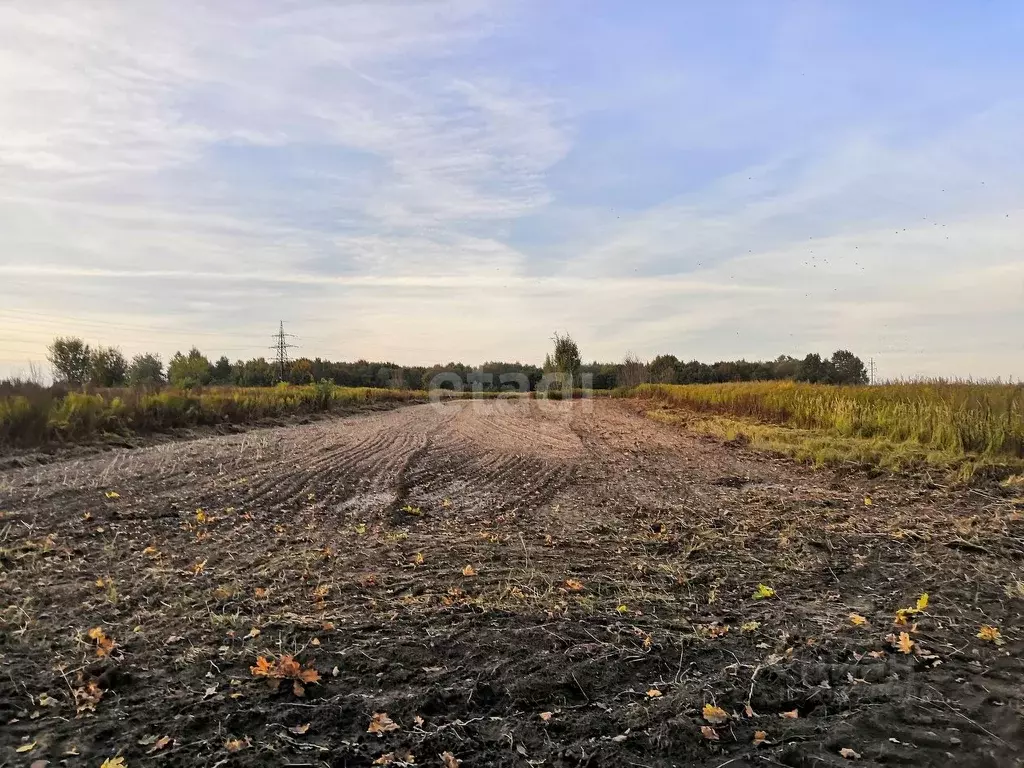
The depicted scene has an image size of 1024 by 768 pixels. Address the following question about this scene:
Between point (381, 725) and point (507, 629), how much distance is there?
972mm

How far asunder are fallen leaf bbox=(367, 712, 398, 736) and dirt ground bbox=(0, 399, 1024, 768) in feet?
0.05

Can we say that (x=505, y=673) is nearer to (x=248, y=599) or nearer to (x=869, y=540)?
(x=248, y=599)

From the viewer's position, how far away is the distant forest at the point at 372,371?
25641 millimetres

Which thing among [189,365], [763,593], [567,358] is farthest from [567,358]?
[763,593]

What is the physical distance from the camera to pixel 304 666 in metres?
2.88

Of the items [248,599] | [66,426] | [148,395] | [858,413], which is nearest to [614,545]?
[248,599]

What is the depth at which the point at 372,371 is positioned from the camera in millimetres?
70938

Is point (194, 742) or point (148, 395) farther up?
point (148, 395)

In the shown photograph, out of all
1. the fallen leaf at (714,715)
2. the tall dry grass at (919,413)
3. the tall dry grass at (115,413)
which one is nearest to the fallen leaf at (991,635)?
the fallen leaf at (714,715)

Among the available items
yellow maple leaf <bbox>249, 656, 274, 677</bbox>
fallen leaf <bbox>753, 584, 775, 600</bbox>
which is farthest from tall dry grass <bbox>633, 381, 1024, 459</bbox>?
yellow maple leaf <bbox>249, 656, 274, 677</bbox>

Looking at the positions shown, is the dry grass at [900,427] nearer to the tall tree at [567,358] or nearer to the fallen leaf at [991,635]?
the fallen leaf at [991,635]

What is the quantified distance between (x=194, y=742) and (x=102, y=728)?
414 millimetres

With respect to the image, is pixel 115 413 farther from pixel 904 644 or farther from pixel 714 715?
pixel 904 644

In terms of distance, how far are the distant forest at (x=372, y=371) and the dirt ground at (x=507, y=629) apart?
470 inches
